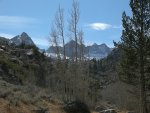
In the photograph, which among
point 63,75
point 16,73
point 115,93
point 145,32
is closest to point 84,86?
point 63,75

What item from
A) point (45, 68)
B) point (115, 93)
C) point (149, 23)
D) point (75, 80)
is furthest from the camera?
point (115, 93)

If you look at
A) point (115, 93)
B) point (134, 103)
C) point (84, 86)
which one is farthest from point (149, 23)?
point (115, 93)

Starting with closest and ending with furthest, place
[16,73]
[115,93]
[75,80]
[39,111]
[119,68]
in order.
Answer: [39,111] < [119,68] < [75,80] < [16,73] < [115,93]

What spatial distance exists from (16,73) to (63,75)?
7697 millimetres

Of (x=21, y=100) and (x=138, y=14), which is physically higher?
(x=138, y=14)

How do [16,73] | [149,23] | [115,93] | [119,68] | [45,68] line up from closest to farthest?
[149,23] → [119,68] → [16,73] → [45,68] → [115,93]

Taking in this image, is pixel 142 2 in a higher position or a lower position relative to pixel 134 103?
higher

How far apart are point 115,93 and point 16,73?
31.0 meters

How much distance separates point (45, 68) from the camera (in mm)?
63875

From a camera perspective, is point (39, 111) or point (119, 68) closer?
point (39, 111)

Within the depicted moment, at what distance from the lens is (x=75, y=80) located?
4034 centimetres

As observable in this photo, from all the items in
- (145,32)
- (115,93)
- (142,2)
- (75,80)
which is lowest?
(115,93)

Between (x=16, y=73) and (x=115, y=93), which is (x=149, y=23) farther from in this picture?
(x=115, y=93)

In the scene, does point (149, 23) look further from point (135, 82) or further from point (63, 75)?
point (63, 75)
